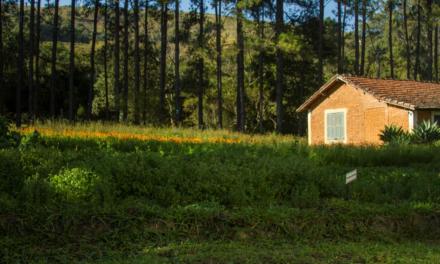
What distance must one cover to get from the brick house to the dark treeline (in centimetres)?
263

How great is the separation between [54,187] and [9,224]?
1018 millimetres

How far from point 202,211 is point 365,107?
19034mm

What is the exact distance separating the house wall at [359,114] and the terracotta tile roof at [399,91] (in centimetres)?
37

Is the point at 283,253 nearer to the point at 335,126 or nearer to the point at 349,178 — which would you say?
the point at 349,178

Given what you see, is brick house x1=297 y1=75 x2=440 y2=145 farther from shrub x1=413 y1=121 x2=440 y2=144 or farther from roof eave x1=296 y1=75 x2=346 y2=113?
shrub x1=413 y1=121 x2=440 y2=144

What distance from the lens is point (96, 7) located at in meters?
34.8

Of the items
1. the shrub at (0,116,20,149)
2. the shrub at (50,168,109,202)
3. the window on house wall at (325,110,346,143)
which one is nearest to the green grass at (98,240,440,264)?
the shrub at (50,168,109,202)

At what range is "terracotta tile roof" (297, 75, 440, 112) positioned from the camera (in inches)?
894

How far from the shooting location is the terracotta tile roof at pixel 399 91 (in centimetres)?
2270

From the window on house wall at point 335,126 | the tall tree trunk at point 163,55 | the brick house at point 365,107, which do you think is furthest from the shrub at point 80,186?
the tall tree trunk at point 163,55

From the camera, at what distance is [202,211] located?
22.7 ft

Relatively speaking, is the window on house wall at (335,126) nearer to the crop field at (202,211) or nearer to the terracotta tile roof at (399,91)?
the terracotta tile roof at (399,91)

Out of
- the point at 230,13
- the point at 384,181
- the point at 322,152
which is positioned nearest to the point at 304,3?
the point at 230,13

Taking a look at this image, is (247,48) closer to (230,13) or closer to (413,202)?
(230,13)
